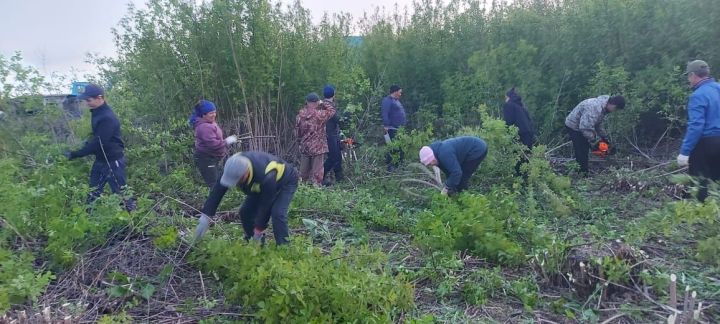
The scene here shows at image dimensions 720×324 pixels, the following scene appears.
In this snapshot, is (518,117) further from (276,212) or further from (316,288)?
(316,288)

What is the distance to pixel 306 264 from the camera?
11.5 feet

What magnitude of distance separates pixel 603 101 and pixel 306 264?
542cm

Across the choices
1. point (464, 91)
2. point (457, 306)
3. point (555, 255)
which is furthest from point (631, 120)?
point (457, 306)

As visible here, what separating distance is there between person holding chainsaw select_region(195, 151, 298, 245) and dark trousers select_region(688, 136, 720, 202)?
391cm

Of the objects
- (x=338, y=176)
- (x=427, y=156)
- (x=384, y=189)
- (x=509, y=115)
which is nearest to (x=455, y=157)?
(x=427, y=156)

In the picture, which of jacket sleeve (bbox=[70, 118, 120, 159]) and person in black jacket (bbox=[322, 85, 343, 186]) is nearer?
jacket sleeve (bbox=[70, 118, 120, 159])

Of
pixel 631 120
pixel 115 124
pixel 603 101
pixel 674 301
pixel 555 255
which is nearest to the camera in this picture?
pixel 674 301

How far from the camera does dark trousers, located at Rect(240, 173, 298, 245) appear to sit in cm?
460

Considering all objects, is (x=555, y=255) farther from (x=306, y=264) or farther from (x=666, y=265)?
(x=306, y=264)

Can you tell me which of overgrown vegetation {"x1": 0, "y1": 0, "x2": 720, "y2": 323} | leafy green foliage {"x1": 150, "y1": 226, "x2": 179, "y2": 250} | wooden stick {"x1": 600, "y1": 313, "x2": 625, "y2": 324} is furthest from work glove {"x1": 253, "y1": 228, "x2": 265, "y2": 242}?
wooden stick {"x1": 600, "y1": 313, "x2": 625, "y2": 324}

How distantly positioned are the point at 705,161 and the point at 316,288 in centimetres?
425

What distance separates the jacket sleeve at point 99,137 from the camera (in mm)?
5746

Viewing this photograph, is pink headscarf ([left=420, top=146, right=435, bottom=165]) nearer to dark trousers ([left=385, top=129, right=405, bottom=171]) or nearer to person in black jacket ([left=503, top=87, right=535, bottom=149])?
dark trousers ([left=385, top=129, right=405, bottom=171])

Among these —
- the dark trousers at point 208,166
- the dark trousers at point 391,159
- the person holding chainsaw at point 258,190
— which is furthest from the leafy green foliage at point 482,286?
the dark trousers at point 391,159
